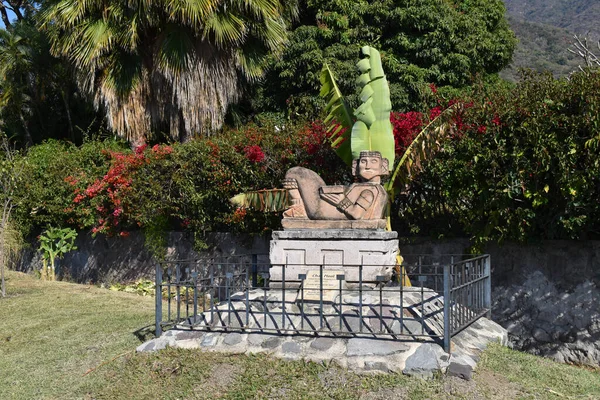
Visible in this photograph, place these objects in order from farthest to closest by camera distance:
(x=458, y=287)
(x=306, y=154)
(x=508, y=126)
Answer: (x=306, y=154) → (x=508, y=126) → (x=458, y=287)

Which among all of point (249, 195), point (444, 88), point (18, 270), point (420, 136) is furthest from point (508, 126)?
point (18, 270)

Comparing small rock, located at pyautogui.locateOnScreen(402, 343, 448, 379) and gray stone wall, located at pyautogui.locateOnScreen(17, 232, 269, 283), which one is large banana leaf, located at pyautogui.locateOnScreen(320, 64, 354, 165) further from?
small rock, located at pyautogui.locateOnScreen(402, 343, 448, 379)

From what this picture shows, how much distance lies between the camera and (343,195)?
826 cm

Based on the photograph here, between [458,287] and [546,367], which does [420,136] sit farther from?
[546,367]

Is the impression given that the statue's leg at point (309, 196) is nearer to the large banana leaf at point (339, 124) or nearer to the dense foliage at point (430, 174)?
the large banana leaf at point (339, 124)

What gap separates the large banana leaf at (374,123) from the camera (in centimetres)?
902

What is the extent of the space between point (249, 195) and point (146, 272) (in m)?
5.03

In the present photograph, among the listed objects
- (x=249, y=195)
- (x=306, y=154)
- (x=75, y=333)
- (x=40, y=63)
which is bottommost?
(x=75, y=333)

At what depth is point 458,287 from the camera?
22.1 feet

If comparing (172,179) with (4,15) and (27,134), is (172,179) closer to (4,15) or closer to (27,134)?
(27,134)

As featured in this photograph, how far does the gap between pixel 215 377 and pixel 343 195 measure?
123 inches

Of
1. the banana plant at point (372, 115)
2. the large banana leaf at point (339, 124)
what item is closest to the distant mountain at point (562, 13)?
the large banana leaf at point (339, 124)

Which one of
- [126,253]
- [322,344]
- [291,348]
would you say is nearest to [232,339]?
[291,348]

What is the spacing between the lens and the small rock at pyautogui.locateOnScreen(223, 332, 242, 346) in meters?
6.89
